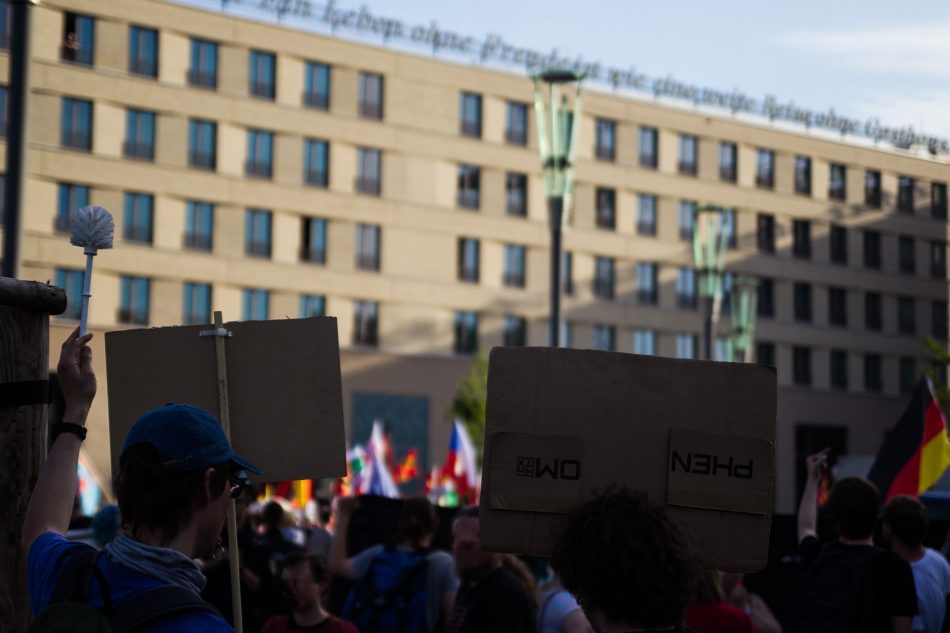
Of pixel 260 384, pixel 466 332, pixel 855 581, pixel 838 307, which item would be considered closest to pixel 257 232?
pixel 466 332

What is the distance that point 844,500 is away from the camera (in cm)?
674

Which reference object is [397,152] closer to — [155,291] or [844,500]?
[155,291]

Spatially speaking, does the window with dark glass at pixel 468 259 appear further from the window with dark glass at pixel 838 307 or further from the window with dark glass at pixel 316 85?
the window with dark glass at pixel 838 307

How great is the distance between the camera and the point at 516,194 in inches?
2259

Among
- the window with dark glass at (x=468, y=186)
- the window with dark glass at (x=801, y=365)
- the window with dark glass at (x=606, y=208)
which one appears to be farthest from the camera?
the window with dark glass at (x=801, y=365)

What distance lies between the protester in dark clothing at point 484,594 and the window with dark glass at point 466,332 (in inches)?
1897

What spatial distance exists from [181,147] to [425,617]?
42733 millimetres

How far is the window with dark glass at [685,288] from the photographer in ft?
205

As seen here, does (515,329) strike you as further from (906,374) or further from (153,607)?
(153,607)

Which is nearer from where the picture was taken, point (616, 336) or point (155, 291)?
point (155, 291)

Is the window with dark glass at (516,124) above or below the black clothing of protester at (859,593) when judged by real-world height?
above

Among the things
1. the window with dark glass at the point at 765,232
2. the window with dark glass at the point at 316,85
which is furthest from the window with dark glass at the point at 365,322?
the window with dark glass at the point at 765,232

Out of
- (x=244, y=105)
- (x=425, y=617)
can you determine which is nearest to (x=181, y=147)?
(x=244, y=105)

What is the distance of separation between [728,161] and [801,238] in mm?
5636
